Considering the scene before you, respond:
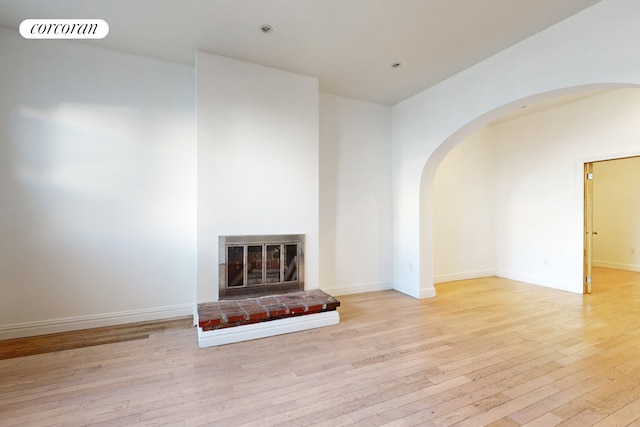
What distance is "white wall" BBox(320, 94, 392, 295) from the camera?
4.35 metres

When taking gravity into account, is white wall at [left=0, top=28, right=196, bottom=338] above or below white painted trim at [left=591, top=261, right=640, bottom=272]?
above

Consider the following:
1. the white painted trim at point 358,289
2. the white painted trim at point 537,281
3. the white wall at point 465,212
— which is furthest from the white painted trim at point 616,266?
the white painted trim at point 358,289

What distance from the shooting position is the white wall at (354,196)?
4.35m

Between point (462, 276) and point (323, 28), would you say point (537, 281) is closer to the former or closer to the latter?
point (462, 276)

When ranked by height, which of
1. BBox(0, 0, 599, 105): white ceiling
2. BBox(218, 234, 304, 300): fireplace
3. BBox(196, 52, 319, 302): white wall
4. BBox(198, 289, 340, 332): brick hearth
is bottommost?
BBox(198, 289, 340, 332): brick hearth

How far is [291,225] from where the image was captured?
12.1ft

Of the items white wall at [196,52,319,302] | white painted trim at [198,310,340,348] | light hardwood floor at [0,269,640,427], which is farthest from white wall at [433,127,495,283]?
white painted trim at [198,310,340,348]

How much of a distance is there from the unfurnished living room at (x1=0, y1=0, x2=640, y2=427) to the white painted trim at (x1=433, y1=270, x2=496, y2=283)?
1.42ft

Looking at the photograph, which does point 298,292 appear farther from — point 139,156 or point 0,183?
point 0,183

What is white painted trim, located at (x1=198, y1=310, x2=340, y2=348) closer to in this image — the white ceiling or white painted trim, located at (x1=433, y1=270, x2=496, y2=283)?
white painted trim, located at (x1=433, y1=270, x2=496, y2=283)

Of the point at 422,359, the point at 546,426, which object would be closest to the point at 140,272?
the point at 422,359

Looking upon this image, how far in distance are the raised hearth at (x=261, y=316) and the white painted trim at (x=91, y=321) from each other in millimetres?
629

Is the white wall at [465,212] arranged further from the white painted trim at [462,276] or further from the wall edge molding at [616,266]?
the wall edge molding at [616,266]

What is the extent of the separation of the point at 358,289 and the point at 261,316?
6.79ft
